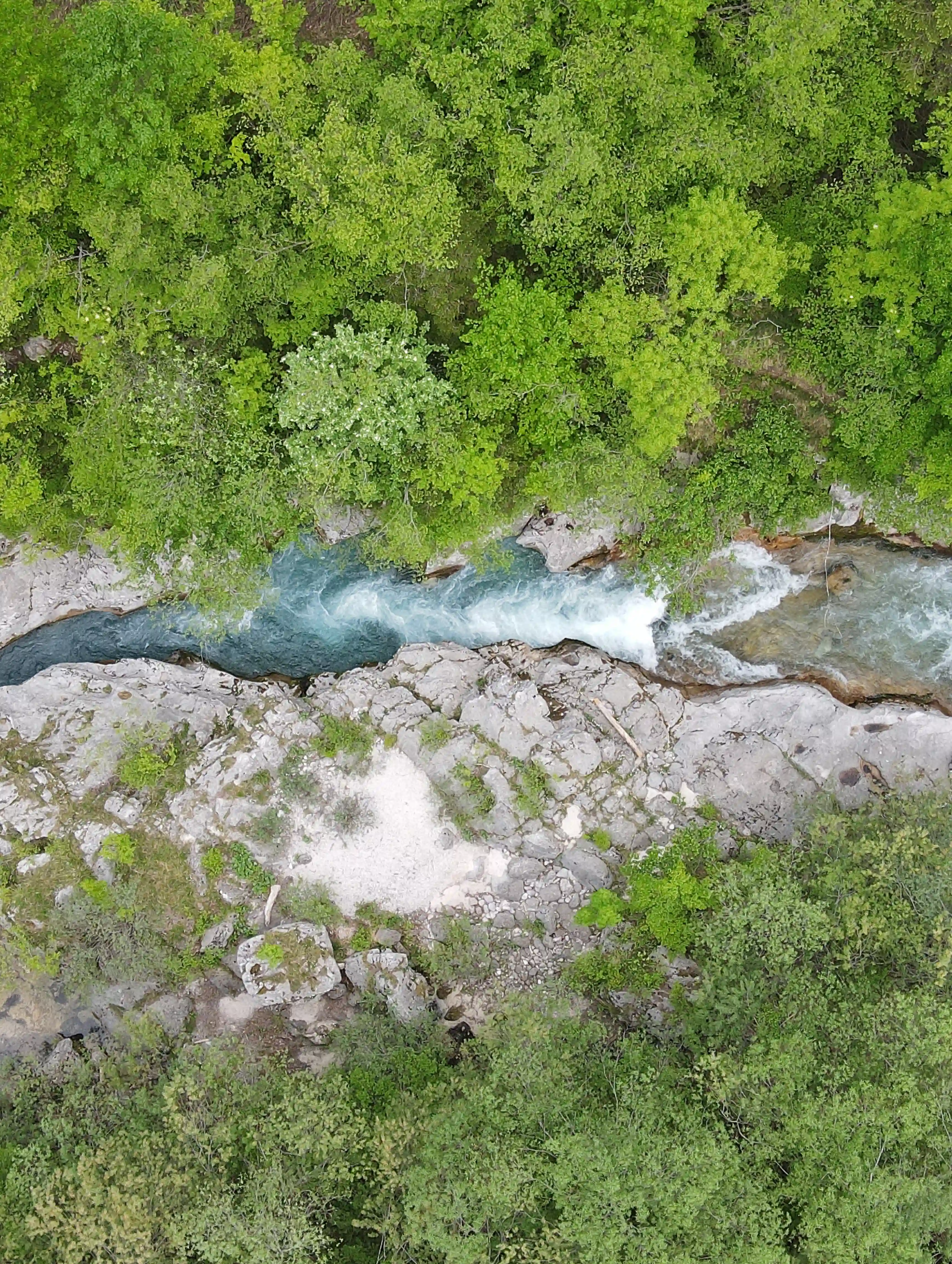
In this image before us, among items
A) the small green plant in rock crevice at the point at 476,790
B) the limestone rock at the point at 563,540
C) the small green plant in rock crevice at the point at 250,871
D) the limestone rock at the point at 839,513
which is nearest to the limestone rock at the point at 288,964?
the small green plant in rock crevice at the point at 250,871

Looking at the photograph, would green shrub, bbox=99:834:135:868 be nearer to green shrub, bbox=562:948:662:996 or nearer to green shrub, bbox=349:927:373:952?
green shrub, bbox=349:927:373:952

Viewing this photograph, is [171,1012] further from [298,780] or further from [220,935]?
[298,780]

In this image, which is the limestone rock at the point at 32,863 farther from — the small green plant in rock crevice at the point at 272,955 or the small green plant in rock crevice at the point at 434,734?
the small green plant in rock crevice at the point at 434,734

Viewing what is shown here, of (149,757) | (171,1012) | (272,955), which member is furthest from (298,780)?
(171,1012)

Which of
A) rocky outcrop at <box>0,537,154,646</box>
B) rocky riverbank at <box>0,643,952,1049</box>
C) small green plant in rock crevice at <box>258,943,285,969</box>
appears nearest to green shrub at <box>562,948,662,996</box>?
rocky riverbank at <box>0,643,952,1049</box>

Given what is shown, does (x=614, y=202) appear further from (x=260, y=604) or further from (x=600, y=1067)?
(x=600, y=1067)

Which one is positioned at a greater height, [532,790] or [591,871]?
[532,790]

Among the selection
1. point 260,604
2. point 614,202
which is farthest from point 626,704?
point 614,202
